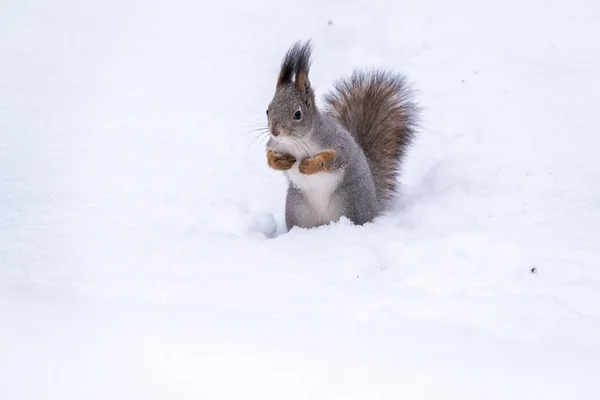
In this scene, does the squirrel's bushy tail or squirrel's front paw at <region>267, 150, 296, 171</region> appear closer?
squirrel's front paw at <region>267, 150, 296, 171</region>

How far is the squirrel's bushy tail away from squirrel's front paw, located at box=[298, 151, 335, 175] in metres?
0.48

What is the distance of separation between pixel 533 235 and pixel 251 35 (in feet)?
8.80

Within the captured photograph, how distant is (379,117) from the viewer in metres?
3.56

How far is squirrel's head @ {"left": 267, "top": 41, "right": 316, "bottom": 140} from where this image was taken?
295 centimetres

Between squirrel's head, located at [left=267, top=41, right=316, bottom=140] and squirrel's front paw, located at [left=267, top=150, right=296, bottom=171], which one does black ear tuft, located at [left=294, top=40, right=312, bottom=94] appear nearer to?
squirrel's head, located at [left=267, top=41, right=316, bottom=140]

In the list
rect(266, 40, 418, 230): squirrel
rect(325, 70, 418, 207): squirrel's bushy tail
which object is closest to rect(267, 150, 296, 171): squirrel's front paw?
rect(266, 40, 418, 230): squirrel

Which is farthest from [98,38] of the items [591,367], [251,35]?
[591,367]

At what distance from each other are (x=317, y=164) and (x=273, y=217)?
1.68ft

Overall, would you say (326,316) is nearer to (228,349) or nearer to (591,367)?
(228,349)

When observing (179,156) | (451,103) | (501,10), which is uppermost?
(501,10)

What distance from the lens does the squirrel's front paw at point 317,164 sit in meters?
3.00

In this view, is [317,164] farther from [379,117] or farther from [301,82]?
[379,117]

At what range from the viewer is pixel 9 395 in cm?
171

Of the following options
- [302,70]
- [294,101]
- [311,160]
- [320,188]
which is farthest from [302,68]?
[320,188]
